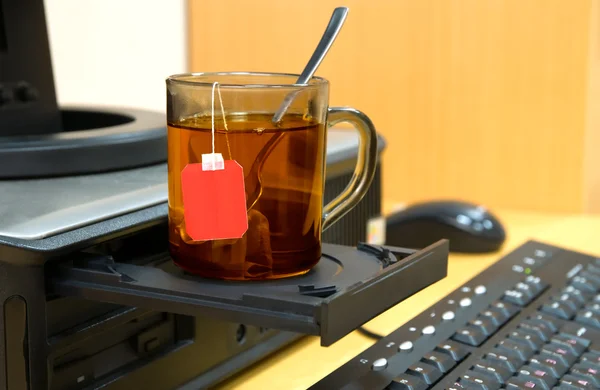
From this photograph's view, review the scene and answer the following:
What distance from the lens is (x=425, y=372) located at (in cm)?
48

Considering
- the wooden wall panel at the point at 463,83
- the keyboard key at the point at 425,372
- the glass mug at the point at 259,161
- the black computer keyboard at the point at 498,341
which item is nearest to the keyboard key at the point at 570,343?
the black computer keyboard at the point at 498,341

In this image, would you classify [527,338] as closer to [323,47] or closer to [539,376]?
[539,376]

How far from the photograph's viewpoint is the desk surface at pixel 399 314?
573 mm

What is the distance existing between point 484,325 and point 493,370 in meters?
0.08

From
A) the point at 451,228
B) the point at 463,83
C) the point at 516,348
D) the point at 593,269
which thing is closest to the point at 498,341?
the point at 516,348

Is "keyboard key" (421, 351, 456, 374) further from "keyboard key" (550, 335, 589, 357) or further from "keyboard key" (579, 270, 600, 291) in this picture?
"keyboard key" (579, 270, 600, 291)

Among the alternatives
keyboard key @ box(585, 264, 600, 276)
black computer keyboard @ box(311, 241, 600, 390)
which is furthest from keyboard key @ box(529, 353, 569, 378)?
keyboard key @ box(585, 264, 600, 276)

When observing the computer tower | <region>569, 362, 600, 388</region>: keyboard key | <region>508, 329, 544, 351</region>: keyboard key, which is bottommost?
<region>569, 362, 600, 388</region>: keyboard key

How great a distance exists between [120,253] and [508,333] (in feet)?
0.94

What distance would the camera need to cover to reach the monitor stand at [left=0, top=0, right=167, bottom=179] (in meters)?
0.55

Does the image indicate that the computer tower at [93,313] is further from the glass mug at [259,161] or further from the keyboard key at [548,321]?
the keyboard key at [548,321]

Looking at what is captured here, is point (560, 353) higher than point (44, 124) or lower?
lower

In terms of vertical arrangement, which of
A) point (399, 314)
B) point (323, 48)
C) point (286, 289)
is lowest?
point (399, 314)

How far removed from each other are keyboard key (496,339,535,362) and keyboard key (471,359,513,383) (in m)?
0.03
